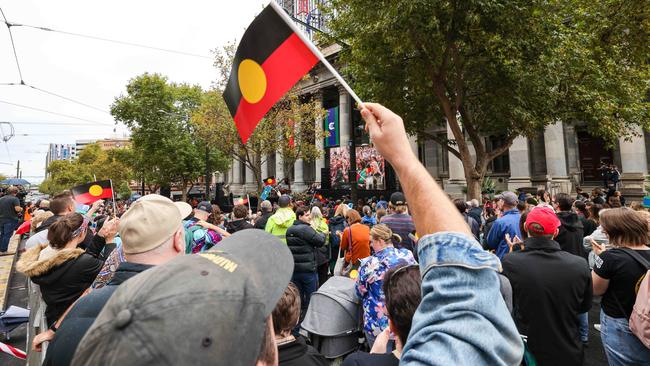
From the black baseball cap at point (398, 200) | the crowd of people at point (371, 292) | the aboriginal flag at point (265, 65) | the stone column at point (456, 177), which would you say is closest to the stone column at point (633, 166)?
the stone column at point (456, 177)

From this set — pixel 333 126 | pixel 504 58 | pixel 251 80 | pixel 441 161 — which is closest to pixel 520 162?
pixel 441 161

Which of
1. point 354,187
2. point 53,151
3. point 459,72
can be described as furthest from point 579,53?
point 53,151

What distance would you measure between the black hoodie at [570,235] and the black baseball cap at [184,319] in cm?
556

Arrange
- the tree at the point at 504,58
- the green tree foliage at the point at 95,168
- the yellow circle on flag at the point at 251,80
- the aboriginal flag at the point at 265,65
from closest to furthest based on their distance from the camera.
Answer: the aboriginal flag at the point at 265,65 < the yellow circle on flag at the point at 251,80 < the tree at the point at 504,58 < the green tree foliage at the point at 95,168

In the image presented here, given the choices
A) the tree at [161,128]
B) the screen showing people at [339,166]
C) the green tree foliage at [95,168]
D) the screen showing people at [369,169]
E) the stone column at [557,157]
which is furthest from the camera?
the green tree foliage at [95,168]

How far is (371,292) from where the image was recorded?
3.15 meters

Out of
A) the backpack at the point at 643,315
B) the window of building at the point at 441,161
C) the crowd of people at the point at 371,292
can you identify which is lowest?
the backpack at the point at 643,315

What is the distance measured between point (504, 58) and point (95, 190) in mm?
12244

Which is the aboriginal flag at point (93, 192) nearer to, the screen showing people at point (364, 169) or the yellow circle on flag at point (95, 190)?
the yellow circle on flag at point (95, 190)

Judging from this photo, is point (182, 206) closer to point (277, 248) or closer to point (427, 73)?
point (277, 248)

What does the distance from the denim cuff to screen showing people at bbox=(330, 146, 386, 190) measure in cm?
2150

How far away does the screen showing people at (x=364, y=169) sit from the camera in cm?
2322

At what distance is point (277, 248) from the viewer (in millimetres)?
1107

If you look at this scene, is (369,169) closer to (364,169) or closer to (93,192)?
(364,169)
